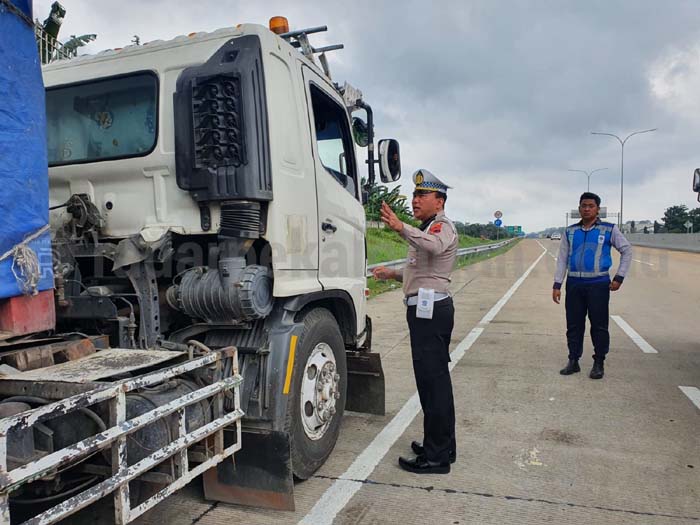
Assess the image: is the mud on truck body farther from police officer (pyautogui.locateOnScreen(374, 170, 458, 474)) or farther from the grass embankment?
the grass embankment

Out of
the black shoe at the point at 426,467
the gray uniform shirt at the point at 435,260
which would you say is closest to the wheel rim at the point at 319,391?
the black shoe at the point at 426,467

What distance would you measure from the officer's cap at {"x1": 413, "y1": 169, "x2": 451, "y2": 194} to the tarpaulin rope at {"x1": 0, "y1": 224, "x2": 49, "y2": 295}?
2220mm

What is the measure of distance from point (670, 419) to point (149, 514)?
3967 millimetres

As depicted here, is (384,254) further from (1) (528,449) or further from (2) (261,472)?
(2) (261,472)

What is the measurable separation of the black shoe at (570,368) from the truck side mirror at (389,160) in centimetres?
296

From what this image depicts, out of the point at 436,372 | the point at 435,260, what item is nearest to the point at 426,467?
the point at 436,372

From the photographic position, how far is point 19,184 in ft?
7.32

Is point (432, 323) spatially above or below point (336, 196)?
below

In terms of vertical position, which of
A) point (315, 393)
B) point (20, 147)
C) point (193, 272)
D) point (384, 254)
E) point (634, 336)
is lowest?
point (634, 336)

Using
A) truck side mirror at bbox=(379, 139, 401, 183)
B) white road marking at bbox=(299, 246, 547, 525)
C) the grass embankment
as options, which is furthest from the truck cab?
the grass embankment

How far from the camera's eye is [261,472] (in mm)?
3012

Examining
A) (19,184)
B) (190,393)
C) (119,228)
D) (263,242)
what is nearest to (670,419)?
Result: (263,242)

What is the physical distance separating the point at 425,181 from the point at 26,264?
2342mm

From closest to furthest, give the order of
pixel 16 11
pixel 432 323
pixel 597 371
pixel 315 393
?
1. pixel 16 11
2. pixel 315 393
3. pixel 432 323
4. pixel 597 371
